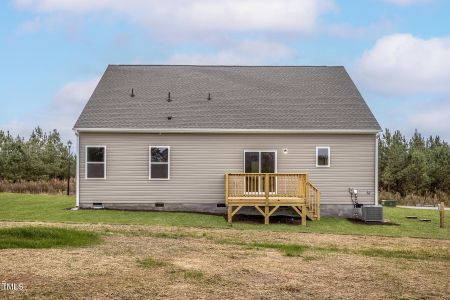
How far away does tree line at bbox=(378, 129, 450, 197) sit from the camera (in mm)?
36625

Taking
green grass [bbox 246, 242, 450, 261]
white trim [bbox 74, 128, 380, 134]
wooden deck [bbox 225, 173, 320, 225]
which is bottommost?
green grass [bbox 246, 242, 450, 261]

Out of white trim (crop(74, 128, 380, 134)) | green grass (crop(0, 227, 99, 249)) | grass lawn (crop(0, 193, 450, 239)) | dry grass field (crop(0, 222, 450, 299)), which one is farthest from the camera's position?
white trim (crop(74, 128, 380, 134))

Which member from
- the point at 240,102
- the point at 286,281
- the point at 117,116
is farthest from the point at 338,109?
the point at 286,281

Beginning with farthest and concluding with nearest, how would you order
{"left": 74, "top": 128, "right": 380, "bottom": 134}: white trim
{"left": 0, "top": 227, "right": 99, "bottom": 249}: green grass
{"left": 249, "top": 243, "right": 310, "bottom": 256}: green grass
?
{"left": 74, "top": 128, "right": 380, "bottom": 134}: white trim < {"left": 249, "top": 243, "right": 310, "bottom": 256}: green grass < {"left": 0, "top": 227, "right": 99, "bottom": 249}: green grass

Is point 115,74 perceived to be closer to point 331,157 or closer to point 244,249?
point 331,157

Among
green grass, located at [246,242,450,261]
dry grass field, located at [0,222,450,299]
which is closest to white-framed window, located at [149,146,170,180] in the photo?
dry grass field, located at [0,222,450,299]

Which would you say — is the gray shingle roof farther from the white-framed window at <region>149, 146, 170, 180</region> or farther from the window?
the white-framed window at <region>149, 146, 170, 180</region>

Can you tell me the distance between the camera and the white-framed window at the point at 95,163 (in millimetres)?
20688

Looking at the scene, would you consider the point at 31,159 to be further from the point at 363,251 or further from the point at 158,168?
the point at 363,251

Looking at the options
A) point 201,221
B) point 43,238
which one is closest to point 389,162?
point 201,221

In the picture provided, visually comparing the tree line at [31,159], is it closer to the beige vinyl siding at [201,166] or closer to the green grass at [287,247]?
the beige vinyl siding at [201,166]

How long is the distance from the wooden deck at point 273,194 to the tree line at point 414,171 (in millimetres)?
18742

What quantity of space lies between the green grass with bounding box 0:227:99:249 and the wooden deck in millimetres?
6619

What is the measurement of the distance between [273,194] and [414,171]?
816 inches
